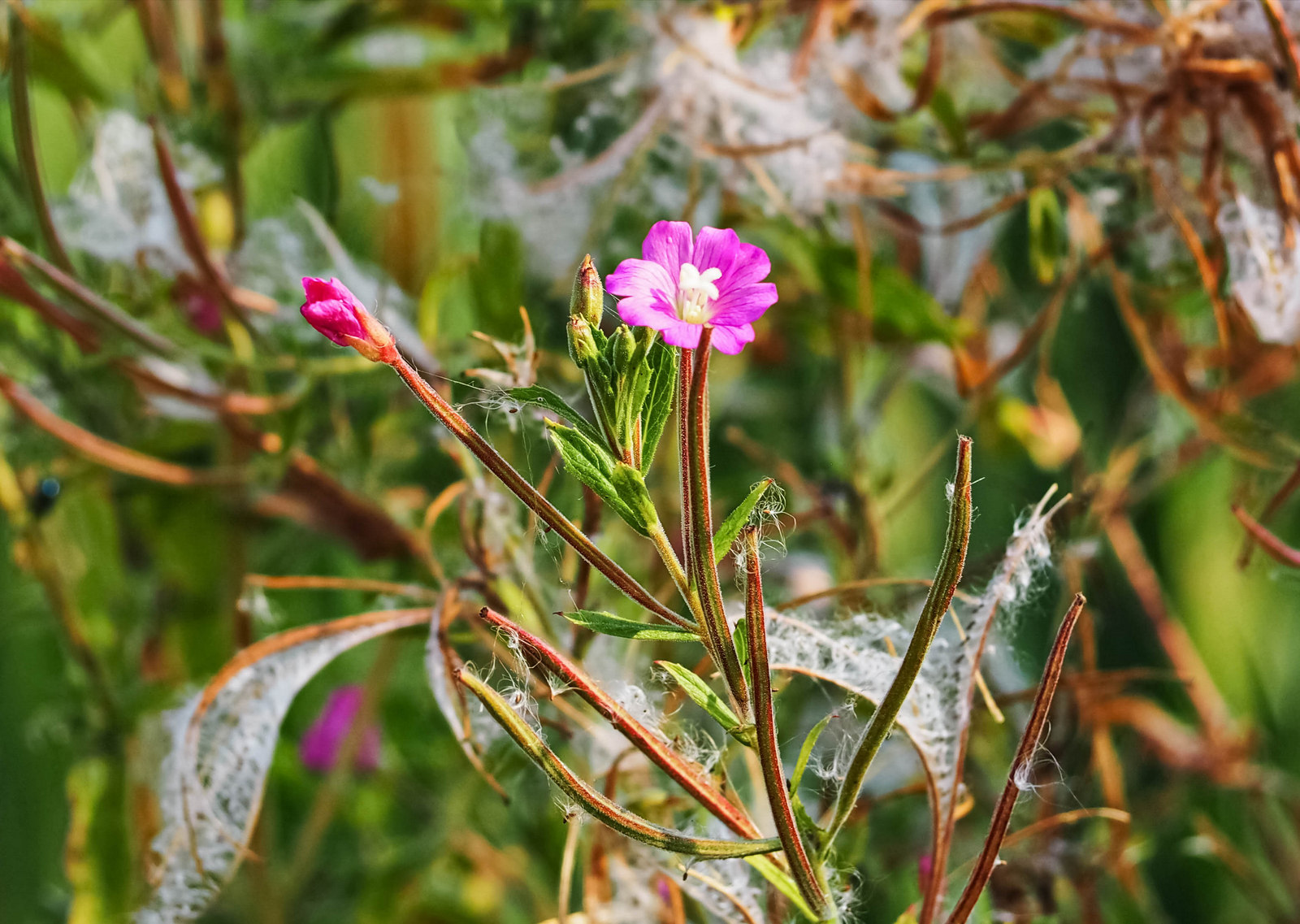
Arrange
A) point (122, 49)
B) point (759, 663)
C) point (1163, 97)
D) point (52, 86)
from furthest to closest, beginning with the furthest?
point (122, 49) < point (52, 86) < point (1163, 97) < point (759, 663)

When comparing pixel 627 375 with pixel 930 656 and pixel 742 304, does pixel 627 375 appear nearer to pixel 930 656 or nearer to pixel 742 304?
pixel 742 304

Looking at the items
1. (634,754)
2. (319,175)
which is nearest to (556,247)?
(319,175)

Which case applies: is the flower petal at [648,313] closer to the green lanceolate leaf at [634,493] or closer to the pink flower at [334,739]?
the green lanceolate leaf at [634,493]

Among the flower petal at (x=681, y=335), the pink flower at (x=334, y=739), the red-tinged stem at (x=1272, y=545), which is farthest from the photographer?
the pink flower at (x=334, y=739)

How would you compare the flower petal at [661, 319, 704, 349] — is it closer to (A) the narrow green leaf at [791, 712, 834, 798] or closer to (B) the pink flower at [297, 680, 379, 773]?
(A) the narrow green leaf at [791, 712, 834, 798]

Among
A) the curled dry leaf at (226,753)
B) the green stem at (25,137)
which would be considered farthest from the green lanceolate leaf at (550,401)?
the green stem at (25,137)

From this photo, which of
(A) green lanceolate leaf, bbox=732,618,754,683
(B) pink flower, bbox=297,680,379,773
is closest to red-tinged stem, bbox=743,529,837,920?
(A) green lanceolate leaf, bbox=732,618,754,683

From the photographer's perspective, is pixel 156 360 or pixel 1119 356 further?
pixel 1119 356

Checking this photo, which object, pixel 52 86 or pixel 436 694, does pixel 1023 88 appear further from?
pixel 52 86
